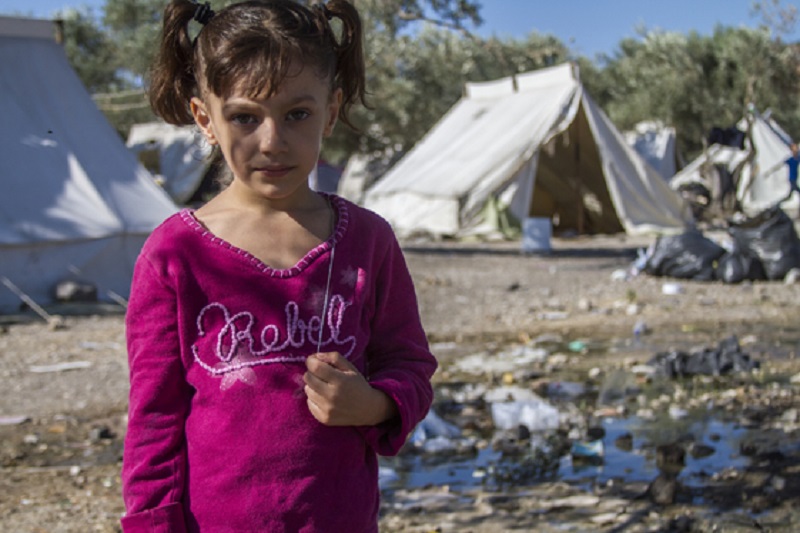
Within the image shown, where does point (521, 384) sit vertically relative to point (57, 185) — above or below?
below

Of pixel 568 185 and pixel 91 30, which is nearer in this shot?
pixel 568 185

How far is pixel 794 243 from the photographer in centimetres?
1098

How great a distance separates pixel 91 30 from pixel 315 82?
3327cm

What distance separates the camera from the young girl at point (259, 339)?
5.22ft

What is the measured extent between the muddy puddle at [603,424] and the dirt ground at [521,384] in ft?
0.11

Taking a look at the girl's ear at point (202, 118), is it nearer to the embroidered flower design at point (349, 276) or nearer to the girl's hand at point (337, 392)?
the embroidered flower design at point (349, 276)

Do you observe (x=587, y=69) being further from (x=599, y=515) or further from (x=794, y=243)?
(x=599, y=515)

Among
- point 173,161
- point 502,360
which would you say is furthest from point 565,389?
point 173,161

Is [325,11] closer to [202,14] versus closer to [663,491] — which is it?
[202,14]

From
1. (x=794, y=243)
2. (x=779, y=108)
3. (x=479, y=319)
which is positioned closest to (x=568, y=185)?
(x=794, y=243)

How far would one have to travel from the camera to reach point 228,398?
62.7 inches

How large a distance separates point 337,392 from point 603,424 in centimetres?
377

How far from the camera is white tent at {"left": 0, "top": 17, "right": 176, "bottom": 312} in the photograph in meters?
9.47

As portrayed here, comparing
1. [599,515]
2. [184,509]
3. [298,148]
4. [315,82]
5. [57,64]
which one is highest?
[57,64]
